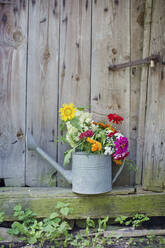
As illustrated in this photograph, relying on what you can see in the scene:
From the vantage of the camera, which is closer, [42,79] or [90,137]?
[90,137]

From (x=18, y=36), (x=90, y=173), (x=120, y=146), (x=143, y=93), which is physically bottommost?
(x=90, y=173)

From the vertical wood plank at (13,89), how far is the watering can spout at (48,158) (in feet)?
0.41

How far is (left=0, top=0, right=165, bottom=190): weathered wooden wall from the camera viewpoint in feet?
5.75

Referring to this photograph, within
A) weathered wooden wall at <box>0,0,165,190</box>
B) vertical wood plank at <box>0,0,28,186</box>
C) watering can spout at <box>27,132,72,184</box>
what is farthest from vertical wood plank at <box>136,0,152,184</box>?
vertical wood plank at <box>0,0,28,186</box>

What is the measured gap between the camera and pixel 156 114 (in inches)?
65.2

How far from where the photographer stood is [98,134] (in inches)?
61.3

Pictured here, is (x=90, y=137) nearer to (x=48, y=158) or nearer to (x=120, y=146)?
(x=120, y=146)

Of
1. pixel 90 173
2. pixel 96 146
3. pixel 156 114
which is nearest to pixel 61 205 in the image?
pixel 90 173

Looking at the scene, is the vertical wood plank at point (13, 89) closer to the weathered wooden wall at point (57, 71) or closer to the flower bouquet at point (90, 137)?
the weathered wooden wall at point (57, 71)

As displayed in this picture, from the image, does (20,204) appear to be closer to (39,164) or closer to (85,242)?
(39,164)

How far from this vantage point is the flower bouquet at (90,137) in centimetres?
152

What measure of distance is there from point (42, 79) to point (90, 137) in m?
0.54

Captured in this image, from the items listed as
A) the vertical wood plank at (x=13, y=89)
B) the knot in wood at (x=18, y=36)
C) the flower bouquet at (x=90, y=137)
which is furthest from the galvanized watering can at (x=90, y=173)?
the knot in wood at (x=18, y=36)

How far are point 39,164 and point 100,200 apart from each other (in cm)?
48
